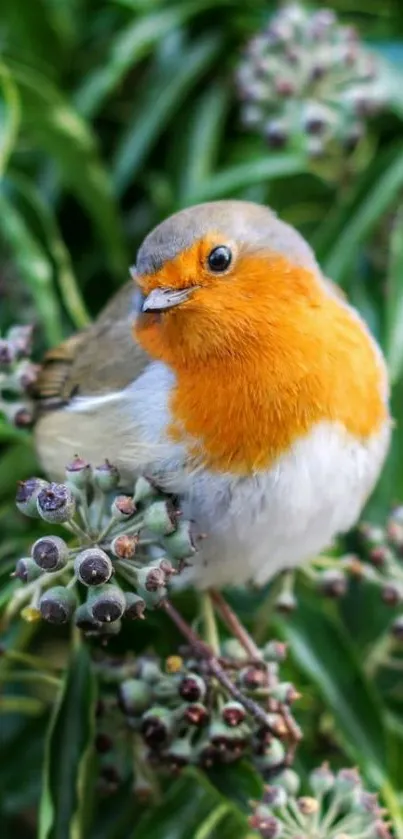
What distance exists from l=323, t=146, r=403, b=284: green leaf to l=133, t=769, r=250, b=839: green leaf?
921mm

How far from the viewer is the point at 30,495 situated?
1285 mm

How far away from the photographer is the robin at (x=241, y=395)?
149 centimetres

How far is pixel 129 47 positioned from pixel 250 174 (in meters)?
A: 0.38

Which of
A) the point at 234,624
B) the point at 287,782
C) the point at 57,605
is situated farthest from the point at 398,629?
the point at 57,605

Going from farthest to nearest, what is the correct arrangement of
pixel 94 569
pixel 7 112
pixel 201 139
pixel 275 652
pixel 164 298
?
pixel 201 139, pixel 7 112, pixel 275 652, pixel 164 298, pixel 94 569

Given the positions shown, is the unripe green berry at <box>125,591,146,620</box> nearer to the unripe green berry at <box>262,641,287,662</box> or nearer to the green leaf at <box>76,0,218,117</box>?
the unripe green berry at <box>262,641,287,662</box>

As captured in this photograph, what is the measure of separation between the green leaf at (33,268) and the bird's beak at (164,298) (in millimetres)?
598

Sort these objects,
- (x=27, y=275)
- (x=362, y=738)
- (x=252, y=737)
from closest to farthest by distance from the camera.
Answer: (x=252, y=737) < (x=362, y=738) < (x=27, y=275)

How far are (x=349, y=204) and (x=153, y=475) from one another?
32.4 inches

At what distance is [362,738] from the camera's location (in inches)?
68.1

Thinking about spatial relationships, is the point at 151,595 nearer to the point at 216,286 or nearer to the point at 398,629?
the point at 216,286

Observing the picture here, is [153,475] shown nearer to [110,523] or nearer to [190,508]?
[190,508]

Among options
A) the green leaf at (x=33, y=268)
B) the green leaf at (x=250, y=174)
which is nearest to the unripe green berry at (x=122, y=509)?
the green leaf at (x=33, y=268)

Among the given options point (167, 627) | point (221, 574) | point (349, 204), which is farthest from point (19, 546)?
point (349, 204)
